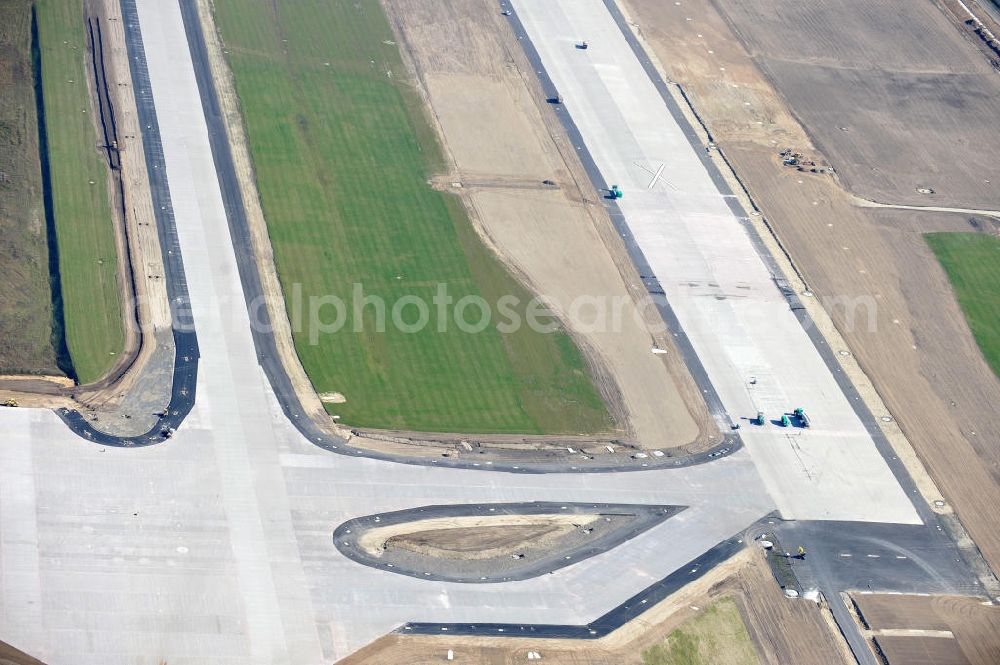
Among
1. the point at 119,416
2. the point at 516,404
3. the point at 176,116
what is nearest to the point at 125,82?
the point at 176,116

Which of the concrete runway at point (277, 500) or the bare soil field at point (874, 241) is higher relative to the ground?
the bare soil field at point (874, 241)

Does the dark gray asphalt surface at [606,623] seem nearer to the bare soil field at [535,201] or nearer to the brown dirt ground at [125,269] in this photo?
the bare soil field at [535,201]

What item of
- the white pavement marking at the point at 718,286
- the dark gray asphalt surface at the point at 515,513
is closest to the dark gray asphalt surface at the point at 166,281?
the dark gray asphalt surface at the point at 515,513

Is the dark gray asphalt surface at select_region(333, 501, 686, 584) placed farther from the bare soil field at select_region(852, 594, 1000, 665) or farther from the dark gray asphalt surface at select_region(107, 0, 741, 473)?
the bare soil field at select_region(852, 594, 1000, 665)

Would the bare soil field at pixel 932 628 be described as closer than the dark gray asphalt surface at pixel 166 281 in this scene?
Yes

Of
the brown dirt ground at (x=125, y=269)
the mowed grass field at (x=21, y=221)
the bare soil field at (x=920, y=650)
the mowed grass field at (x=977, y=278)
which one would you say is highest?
the mowed grass field at (x=977, y=278)

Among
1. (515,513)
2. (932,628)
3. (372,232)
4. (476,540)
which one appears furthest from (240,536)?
(932,628)

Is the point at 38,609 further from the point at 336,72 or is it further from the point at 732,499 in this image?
the point at 336,72

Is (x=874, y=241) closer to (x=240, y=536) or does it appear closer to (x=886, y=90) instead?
(x=886, y=90)
